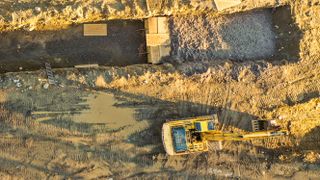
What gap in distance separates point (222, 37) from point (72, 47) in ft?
10.8

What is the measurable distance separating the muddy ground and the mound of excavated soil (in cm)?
5

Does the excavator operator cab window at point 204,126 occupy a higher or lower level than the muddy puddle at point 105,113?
lower

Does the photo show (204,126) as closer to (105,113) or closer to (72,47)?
(105,113)

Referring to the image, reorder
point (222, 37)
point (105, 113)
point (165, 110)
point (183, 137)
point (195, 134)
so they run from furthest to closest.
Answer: point (222, 37)
point (165, 110)
point (105, 113)
point (195, 134)
point (183, 137)

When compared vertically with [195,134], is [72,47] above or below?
above

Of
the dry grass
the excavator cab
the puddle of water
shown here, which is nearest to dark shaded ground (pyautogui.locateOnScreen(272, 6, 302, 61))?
the excavator cab

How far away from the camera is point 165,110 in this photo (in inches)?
388

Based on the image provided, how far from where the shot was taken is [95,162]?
959cm

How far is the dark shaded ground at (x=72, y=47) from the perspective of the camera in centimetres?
1000


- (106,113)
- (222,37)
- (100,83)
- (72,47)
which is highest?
(222,37)

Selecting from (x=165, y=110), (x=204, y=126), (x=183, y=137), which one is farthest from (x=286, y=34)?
(x=183, y=137)

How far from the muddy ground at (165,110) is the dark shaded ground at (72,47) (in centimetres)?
37

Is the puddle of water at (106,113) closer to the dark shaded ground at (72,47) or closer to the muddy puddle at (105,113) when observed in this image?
the muddy puddle at (105,113)

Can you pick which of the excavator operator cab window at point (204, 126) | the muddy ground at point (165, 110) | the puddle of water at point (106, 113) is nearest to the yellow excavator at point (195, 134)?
the excavator operator cab window at point (204, 126)
